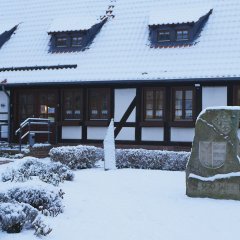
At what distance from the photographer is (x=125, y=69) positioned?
17.0 meters

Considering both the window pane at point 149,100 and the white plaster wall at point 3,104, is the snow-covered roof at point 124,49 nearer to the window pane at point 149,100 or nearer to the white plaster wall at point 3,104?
the window pane at point 149,100

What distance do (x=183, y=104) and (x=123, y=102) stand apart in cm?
222

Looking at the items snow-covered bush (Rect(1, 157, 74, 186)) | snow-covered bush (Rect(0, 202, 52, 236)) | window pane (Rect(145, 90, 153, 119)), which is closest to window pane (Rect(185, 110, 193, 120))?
window pane (Rect(145, 90, 153, 119))

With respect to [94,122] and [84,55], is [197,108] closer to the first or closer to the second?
[94,122]

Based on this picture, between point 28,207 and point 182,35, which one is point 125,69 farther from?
point 28,207

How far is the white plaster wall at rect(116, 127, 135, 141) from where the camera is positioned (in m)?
17.1

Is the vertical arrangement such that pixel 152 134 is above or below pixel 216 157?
below

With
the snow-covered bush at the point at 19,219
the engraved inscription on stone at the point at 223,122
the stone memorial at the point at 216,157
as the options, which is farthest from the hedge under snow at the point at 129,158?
the snow-covered bush at the point at 19,219

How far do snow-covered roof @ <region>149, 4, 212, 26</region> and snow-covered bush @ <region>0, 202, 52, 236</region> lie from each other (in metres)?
12.2

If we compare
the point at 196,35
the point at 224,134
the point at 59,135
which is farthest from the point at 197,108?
the point at 224,134

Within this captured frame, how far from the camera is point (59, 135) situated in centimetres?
1823

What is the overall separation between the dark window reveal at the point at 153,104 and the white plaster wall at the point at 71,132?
2670 mm

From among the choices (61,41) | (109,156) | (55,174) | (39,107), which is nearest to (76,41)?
(61,41)

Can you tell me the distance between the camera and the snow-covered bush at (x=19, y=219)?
6180mm
